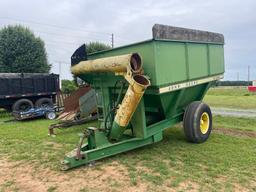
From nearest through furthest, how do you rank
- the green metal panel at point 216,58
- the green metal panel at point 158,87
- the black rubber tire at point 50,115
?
the green metal panel at point 158,87
the green metal panel at point 216,58
the black rubber tire at point 50,115

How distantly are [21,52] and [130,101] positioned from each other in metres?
19.5

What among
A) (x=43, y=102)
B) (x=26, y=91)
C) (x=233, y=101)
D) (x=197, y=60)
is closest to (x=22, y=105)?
(x=26, y=91)

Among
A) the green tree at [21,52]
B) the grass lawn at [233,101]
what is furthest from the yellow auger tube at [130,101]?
the green tree at [21,52]

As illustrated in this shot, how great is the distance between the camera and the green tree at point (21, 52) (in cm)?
2244

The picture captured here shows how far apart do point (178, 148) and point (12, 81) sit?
996 cm

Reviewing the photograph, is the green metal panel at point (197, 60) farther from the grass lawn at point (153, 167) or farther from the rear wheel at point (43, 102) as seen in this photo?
the rear wheel at point (43, 102)

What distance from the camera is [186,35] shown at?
6367 mm

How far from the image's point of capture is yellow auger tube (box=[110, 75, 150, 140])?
5.17m

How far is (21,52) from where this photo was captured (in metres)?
22.7

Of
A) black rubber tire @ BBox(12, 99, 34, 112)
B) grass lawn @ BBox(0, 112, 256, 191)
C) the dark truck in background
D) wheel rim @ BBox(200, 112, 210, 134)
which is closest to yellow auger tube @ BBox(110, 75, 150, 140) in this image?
grass lawn @ BBox(0, 112, 256, 191)

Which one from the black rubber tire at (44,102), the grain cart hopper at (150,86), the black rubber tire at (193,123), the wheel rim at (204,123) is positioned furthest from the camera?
the black rubber tire at (44,102)

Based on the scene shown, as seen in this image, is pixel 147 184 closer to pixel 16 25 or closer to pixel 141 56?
pixel 141 56

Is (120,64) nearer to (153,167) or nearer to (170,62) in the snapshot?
(170,62)

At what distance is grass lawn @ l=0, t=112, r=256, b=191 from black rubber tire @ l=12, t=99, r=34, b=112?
639cm
